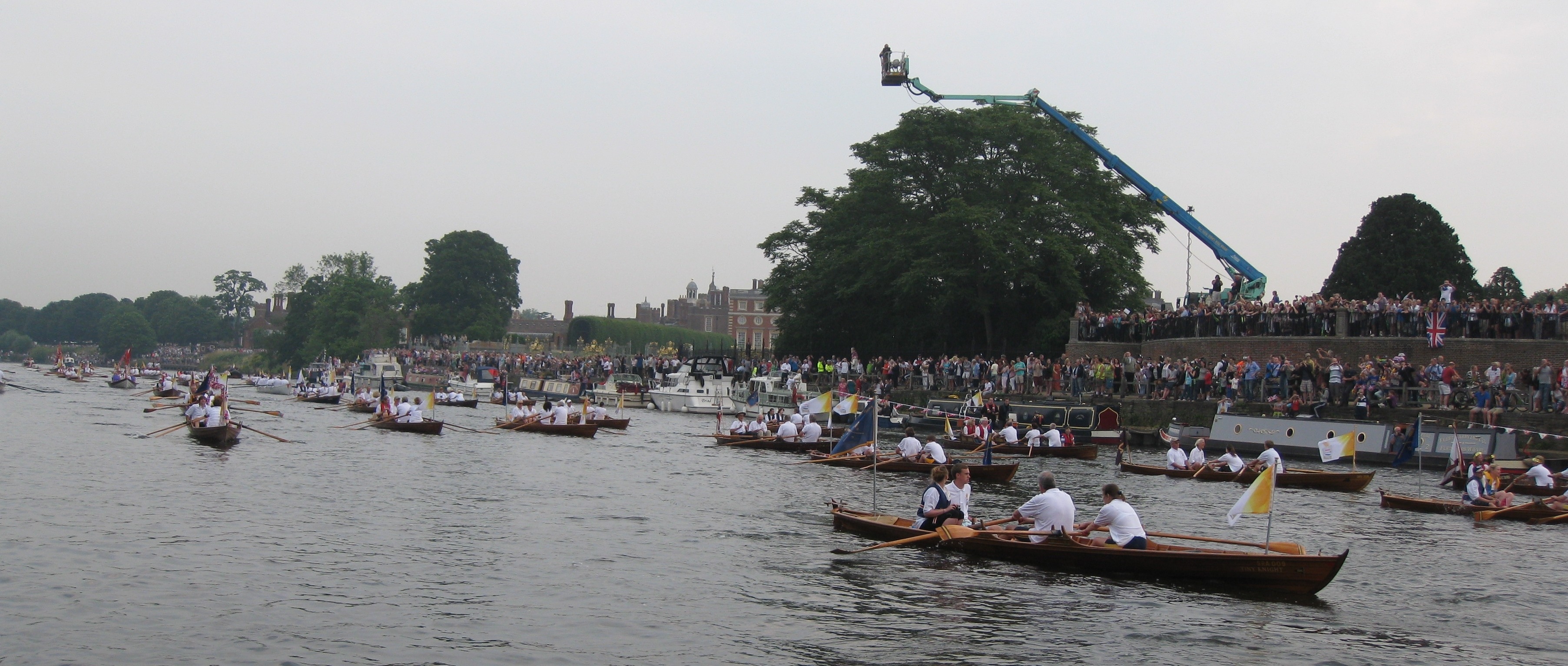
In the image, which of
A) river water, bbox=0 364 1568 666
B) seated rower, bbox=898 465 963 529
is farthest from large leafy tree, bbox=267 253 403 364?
seated rower, bbox=898 465 963 529

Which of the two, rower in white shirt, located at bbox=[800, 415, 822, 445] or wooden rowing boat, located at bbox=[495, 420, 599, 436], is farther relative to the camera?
wooden rowing boat, located at bbox=[495, 420, 599, 436]

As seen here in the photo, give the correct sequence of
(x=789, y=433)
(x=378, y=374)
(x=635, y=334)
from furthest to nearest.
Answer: (x=635, y=334) → (x=378, y=374) → (x=789, y=433)

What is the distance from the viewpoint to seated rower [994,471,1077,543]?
17.8 metres

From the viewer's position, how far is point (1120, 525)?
56.3 ft

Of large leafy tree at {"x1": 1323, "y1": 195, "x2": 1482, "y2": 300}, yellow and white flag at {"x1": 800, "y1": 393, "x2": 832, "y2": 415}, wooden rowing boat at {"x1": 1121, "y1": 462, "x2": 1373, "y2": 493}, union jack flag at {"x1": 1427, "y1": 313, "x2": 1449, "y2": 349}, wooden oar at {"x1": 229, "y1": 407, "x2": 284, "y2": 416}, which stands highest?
large leafy tree at {"x1": 1323, "y1": 195, "x2": 1482, "y2": 300}

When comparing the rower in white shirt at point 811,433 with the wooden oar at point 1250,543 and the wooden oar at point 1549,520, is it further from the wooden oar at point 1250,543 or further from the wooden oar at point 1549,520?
the wooden oar at point 1250,543

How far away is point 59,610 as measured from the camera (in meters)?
14.0

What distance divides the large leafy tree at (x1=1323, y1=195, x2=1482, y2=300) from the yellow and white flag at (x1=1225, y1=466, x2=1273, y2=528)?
179 ft

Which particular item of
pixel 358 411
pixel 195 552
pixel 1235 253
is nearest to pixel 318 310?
pixel 358 411

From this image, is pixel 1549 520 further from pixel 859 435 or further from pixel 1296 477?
pixel 859 435

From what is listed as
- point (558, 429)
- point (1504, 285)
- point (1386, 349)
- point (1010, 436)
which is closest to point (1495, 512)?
point (1010, 436)

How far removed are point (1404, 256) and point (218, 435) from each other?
194ft

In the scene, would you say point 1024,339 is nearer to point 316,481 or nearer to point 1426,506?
point 1426,506

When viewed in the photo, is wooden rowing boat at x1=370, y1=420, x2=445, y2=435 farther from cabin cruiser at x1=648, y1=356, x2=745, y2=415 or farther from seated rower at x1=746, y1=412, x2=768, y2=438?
cabin cruiser at x1=648, y1=356, x2=745, y2=415
